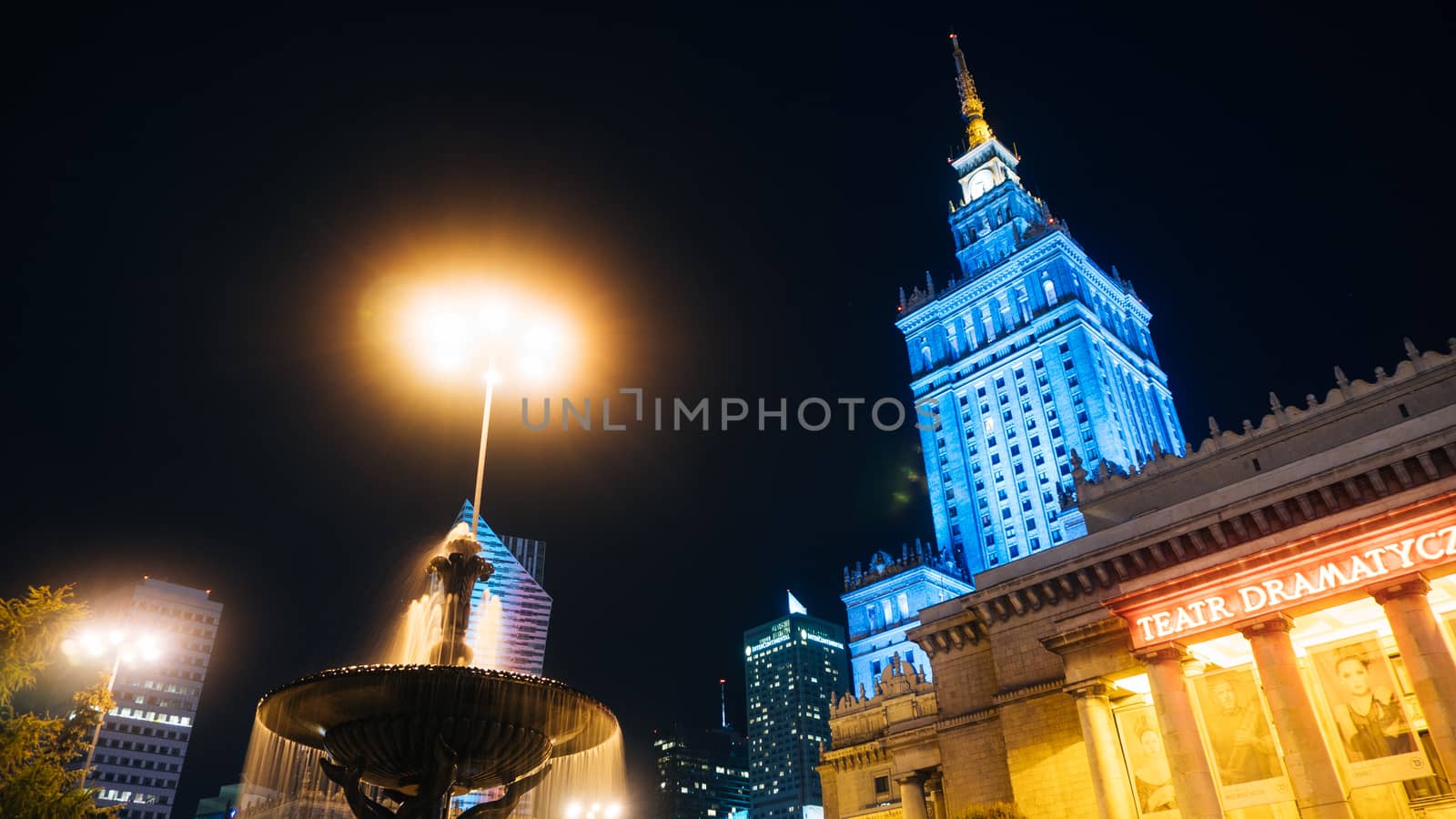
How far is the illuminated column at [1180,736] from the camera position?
21062mm

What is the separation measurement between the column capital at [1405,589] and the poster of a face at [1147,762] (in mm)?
6621

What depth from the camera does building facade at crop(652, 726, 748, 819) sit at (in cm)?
16775

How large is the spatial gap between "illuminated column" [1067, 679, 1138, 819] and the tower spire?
8495 cm

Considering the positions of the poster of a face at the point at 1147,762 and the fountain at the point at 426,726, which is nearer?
the fountain at the point at 426,726

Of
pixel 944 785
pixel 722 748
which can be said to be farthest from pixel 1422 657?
pixel 722 748

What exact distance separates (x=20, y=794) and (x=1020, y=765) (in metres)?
26.7

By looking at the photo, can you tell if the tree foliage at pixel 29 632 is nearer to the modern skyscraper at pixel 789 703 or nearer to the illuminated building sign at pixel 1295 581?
the illuminated building sign at pixel 1295 581

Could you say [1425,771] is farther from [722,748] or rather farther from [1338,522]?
[722,748]

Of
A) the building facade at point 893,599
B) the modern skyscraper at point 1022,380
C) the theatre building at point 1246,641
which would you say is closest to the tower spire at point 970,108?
the modern skyscraper at point 1022,380

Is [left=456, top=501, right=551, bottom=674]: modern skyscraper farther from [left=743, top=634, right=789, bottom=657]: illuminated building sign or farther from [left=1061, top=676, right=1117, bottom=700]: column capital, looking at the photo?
[left=1061, top=676, right=1117, bottom=700]: column capital

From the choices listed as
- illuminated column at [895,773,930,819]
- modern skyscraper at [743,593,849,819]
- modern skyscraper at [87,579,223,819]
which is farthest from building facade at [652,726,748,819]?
illuminated column at [895,773,930,819]

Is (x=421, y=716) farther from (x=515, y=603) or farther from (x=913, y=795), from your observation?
(x=515, y=603)

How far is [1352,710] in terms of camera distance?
2167 cm

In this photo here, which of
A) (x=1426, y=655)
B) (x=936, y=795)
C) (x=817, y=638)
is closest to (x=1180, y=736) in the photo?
(x=1426, y=655)
